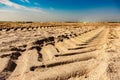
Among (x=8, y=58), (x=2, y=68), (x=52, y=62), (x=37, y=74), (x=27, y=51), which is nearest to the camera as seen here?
(x=37, y=74)

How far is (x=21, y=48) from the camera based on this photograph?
5.68 meters

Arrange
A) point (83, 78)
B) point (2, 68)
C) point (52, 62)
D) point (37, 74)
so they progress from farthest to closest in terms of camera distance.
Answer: point (52, 62), point (2, 68), point (37, 74), point (83, 78)

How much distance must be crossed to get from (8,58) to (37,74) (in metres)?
1.33

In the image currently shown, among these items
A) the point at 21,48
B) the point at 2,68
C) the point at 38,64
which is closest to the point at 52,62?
the point at 38,64

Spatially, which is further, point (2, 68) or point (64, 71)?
point (2, 68)

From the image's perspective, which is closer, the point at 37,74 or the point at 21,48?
the point at 37,74

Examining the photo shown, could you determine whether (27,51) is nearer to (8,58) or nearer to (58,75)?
(8,58)

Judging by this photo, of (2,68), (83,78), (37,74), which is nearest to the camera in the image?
(83,78)

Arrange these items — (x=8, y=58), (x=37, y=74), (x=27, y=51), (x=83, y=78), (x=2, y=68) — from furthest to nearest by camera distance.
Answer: (x=27, y=51) < (x=8, y=58) < (x=2, y=68) < (x=37, y=74) < (x=83, y=78)

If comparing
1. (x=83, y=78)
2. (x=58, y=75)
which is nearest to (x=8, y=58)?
(x=58, y=75)

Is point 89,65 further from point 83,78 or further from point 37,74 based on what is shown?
Answer: point 37,74

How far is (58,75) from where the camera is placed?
10.7 ft

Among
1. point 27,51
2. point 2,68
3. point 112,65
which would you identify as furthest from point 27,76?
point 27,51

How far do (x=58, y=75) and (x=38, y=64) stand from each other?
2.48 ft
